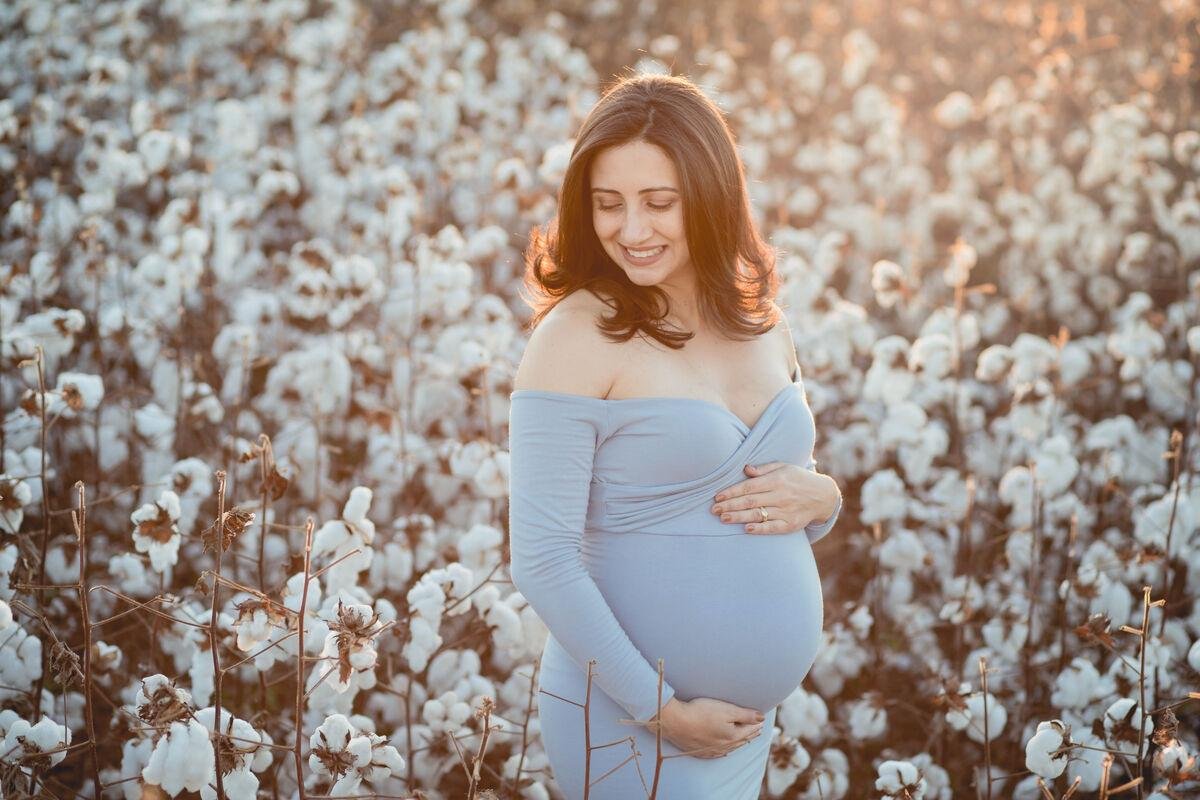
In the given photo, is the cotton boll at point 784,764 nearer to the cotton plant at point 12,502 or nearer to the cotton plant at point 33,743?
the cotton plant at point 33,743

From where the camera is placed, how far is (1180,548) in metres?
3.28

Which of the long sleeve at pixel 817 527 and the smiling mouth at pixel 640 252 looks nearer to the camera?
the smiling mouth at pixel 640 252

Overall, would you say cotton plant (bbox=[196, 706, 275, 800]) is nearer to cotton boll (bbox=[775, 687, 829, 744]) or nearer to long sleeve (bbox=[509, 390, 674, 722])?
long sleeve (bbox=[509, 390, 674, 722])

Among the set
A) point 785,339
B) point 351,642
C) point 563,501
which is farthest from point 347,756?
point 785,339

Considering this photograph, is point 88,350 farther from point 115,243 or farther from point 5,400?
point 115,243

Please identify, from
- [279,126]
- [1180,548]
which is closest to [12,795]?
[1180,548]

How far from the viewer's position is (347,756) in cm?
202

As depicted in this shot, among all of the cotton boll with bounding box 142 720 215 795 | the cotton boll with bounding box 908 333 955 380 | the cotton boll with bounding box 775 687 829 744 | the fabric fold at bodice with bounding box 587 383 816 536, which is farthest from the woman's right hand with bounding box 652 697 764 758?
the cotton boll with bounding box 908 333 955 380

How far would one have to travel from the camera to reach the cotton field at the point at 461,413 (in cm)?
243

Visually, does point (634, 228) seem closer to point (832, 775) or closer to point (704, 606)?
point (704, 606)

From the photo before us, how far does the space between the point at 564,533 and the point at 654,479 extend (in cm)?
19

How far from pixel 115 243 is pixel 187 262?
172cm

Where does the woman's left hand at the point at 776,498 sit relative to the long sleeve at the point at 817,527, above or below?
above

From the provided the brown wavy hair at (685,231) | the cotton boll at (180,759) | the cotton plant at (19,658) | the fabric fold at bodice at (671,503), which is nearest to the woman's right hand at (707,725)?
the fabric fold at bodice at (671,503)
